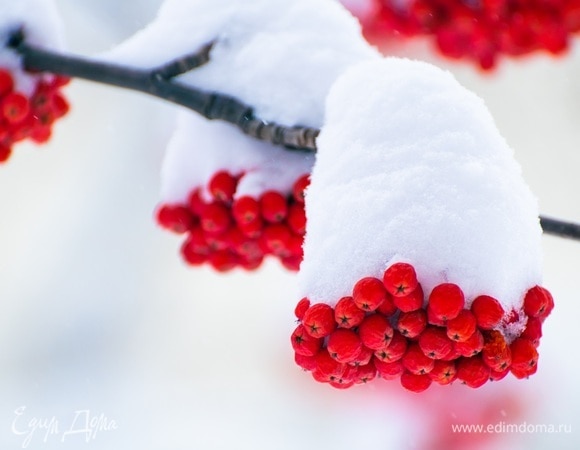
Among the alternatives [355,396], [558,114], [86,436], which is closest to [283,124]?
[86,436]

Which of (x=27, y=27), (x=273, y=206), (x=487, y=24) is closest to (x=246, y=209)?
(x=273, y=206)

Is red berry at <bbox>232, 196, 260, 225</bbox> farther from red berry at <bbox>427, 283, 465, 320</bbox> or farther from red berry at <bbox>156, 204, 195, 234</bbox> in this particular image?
red berry at <bbox>427, 283, 465, 320</bbox>

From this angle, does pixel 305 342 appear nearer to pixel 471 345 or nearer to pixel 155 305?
pixel 471 345

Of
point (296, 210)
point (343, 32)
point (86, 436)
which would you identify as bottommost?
point (86, 436)

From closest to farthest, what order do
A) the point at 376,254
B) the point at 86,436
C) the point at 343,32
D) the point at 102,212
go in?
the point at 376,254
the point at 343,32
the point at 86,436
the point at 102,212

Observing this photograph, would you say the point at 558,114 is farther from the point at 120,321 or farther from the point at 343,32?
the point at 343,32

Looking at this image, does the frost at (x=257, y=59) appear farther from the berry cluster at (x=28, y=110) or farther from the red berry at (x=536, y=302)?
the red berry at (x=536, y=302)
